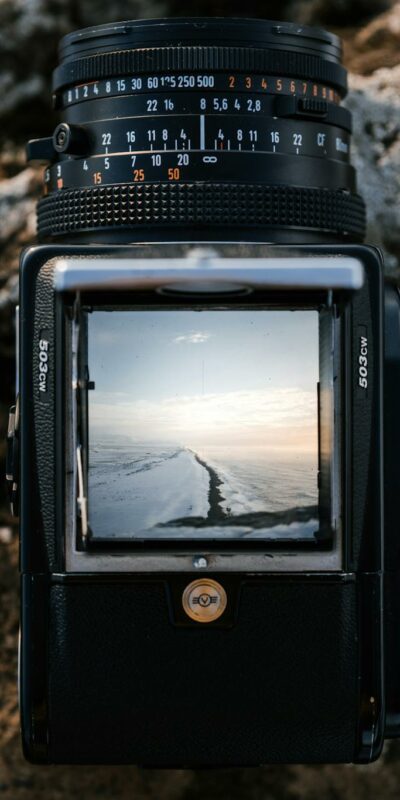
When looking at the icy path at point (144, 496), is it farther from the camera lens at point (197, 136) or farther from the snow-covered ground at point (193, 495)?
the camera lens at point (197, 136)

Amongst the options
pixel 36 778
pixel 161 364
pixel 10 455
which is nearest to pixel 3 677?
pixel 36 778

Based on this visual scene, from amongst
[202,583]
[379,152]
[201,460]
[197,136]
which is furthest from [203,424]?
[379,152]

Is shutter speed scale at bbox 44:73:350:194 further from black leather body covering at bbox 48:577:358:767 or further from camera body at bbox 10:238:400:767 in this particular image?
black leather body covering at bbox 48:577:358:767

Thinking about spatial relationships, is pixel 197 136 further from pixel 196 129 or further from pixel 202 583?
pixel 202 583

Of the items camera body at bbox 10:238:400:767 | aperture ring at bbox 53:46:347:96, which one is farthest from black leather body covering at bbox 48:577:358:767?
aperture ring at bbox 53:46:347:96

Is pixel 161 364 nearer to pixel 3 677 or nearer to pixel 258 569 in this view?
pixel 258 569

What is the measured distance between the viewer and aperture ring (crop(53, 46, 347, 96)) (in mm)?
1194

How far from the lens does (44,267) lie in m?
1.19

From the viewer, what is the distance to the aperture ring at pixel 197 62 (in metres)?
1.19

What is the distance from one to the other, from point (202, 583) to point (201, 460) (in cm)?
10

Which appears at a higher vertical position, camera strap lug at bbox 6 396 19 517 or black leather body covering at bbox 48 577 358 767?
camera strap lug at bbox 6 396 19 517

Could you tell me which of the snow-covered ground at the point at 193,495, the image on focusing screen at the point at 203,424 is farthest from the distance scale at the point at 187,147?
the snow-covered ground at the point at 193,495

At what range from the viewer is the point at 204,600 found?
3.92 feet

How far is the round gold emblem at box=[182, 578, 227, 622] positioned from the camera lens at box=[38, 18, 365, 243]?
0.96ft
